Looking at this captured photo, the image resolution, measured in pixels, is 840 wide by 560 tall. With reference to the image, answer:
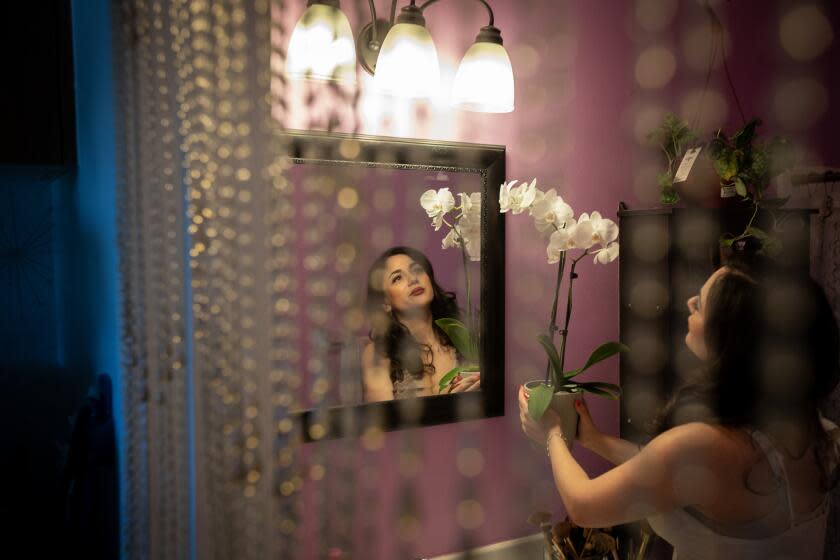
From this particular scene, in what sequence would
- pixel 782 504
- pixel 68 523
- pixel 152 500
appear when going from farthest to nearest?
1. pixel 782 504
2. pixel 68 523
3. pixel 152 500

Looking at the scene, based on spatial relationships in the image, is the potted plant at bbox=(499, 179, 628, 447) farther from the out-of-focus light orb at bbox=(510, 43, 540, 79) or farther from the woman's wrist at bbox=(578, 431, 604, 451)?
the out-of-focus light orb at bbox=(510, 43, 540, 79)

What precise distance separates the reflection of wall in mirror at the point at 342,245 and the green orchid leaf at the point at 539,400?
0.37 m

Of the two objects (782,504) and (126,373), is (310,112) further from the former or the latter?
(782,504)

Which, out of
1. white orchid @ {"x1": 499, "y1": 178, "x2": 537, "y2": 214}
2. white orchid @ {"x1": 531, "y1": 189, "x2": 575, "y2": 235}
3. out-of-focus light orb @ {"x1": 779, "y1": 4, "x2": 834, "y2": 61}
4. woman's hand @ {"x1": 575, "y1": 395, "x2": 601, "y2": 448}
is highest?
out-of-focus light orb @ {"x1": 779, "y1": 4, "x2": 834, "y2": 61}

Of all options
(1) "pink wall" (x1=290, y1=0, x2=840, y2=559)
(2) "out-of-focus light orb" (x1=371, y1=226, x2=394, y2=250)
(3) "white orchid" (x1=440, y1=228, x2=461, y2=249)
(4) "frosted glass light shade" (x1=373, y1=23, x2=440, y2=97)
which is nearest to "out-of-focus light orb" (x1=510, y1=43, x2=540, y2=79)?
(1) "pink wall" (x1=290, y1=0, x2=840, y2=559)

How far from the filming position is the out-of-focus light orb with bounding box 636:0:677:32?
1948 millimetres

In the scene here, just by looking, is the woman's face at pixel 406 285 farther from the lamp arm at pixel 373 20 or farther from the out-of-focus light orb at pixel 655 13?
the out-of-focus light orb at pixel 655 13

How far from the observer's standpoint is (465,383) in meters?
1.61

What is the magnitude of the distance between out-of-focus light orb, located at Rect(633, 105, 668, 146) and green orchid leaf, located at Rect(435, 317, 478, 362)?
2.93ft

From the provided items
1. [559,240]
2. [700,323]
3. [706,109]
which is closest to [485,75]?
[559,240]

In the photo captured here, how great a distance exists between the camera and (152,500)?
26.1 inches

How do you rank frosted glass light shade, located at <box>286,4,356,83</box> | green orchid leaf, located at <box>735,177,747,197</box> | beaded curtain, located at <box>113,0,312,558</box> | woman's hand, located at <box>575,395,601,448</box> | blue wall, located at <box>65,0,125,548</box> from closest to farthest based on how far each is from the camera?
beaded curtain, located at <box>113,0,312,558</box>
blue wall, located at <box>65,0,125,548</box>
frosted glass light shade, located at <box>286,4,356,83</box>
woman's hand, located at <box>575,395,601,448</box>
green orchid leaf, located at <box>735,177,747,197</box>

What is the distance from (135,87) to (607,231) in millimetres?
1029

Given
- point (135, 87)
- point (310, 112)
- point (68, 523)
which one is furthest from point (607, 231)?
point (68, 523)
